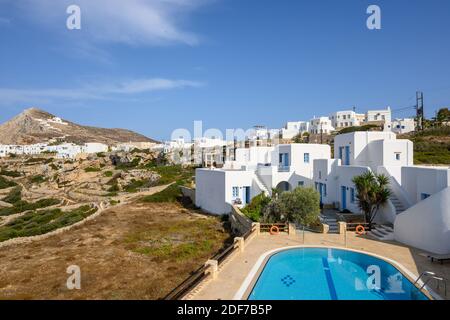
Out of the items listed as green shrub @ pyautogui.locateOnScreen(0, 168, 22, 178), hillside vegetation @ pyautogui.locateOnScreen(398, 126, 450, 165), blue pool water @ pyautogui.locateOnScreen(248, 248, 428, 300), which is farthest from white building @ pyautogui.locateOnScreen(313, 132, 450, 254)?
green shrub @ pyautogui.locateOnScreen(0, 168, 22, 178)

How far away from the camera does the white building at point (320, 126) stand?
88100 millimetres

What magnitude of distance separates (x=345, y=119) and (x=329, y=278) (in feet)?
300

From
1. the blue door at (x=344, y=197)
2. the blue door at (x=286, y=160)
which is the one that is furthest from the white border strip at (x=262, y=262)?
the blue door at (x=286, y=160)

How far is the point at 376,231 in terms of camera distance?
52.1 ft

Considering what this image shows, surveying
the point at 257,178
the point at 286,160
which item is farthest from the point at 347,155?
the point at 257,178

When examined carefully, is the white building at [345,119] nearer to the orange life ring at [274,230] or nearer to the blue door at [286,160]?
the blue door at [286,160]

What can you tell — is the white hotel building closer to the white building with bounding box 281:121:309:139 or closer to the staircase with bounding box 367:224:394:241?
the staircase with bounding box 367:224:394:241

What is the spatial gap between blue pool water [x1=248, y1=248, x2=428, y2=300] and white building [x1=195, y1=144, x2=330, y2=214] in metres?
10.6

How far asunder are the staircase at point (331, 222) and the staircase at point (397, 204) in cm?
340

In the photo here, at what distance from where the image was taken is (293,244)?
14641 mm

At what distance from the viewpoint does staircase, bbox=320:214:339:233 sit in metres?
17.2

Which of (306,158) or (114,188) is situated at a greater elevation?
(306,158)

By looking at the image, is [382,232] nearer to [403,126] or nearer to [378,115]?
[403,126]
